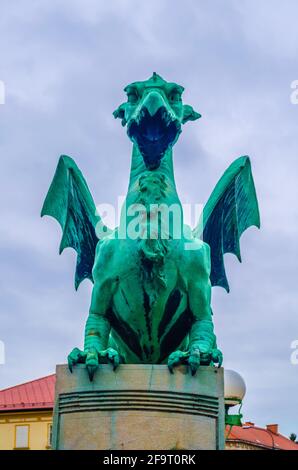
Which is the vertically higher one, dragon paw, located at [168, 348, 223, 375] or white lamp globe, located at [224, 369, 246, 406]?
white lamp globe, located at [224, 369, 246, 406]

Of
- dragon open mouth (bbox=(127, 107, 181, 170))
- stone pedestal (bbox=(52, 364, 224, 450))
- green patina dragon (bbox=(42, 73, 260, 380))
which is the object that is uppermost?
dragon open mouth (bbox=(127, 107, 181, 170))

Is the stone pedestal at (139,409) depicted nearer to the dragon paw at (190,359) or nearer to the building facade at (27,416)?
the dragon paw at (190,359)

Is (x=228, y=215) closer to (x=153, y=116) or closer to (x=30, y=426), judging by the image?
(x=153, y=116)

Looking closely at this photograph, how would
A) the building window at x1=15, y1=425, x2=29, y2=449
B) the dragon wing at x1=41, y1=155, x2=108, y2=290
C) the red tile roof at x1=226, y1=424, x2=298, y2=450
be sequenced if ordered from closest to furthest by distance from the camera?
the dragon wing at x1=41, y1=155, x2=108, y2=290
the building window at x1=15, y1=425, x2=29, y2=449
the red tile roof at x1=226, y1=424, x2=298, y2=450

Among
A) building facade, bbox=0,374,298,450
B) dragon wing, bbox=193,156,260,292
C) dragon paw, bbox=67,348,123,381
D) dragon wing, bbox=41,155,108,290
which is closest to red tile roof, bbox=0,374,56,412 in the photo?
building facade, bbox=0,374,298,450

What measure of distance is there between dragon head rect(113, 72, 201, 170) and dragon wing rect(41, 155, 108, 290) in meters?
0.80

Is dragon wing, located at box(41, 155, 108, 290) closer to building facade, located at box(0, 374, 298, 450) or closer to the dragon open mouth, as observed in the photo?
the dragon open mouth

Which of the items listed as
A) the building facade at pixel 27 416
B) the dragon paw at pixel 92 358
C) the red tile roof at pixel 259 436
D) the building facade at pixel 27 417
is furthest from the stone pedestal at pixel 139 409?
the red tile roof at pixel 259 436

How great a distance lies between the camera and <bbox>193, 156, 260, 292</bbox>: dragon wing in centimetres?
763

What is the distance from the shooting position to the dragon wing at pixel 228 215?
25.0 ft

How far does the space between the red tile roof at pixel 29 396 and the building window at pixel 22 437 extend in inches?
37.3

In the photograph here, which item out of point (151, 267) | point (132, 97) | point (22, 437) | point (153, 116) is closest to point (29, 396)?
point (22, 437)

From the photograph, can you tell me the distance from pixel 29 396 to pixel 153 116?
3134 centimetres
